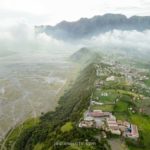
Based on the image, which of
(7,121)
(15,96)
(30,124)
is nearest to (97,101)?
(30,124)

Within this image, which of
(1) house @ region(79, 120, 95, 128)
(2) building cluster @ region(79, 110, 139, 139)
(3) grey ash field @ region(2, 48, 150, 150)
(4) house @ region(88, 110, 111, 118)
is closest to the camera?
(3) grey ash field @ region(2, 48, 150, 150)

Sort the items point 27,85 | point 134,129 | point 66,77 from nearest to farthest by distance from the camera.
→ point 134,129 → point 27,85 → point 66,77

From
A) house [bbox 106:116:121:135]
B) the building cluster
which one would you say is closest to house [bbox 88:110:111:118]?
the building cluster

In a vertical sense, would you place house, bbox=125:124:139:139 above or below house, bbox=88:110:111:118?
below

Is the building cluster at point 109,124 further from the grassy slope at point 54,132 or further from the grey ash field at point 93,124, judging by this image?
the grassy slope at point 54,132

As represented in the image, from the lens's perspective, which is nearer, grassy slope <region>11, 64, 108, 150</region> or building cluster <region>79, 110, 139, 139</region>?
grassy slope <region>11, 64, 108, 150</region>

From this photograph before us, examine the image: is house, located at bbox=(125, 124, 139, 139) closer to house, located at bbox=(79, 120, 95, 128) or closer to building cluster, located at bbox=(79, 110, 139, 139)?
building cluster, located at bbox=(79, 110, 139, 139)

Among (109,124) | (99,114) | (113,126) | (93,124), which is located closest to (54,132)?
(93,124)

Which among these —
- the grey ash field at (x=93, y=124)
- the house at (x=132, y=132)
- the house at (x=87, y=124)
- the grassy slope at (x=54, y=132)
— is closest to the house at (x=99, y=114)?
the grey ash field at (x=93, y=124)

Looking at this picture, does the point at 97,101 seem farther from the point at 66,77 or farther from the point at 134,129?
the point at 66,77
